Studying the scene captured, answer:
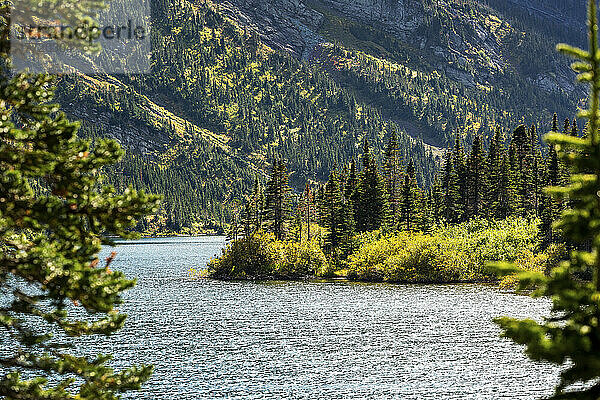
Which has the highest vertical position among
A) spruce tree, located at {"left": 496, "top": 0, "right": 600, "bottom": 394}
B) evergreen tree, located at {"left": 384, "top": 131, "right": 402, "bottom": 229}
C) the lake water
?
evergreen tree, located at {"left": 384, "top": 131, "right": 402, "bottom": 229}

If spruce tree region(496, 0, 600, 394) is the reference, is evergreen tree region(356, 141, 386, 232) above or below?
above

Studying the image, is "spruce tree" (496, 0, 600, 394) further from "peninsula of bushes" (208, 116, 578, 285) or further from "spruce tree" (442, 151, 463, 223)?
"spruce tree" (442, 151, 463, 223)

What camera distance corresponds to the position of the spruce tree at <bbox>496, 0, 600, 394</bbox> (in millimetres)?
9156

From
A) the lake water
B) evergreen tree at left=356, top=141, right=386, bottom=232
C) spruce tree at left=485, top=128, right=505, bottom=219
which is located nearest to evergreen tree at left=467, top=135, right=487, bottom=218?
spruce tree at left=485, top=128, right=505, bottom=219

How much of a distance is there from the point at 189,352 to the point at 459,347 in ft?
82.6

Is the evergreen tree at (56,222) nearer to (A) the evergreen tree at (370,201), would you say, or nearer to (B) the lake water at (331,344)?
(B) the lake water at (331,344)

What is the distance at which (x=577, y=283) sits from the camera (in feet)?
32.7

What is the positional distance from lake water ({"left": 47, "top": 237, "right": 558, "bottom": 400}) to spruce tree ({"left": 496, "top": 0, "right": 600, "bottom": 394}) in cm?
3690

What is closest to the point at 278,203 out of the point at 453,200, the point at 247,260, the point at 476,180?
the point at 247,260

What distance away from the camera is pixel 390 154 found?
151m

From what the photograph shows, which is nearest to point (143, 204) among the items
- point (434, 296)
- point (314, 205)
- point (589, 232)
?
point (589, 232)

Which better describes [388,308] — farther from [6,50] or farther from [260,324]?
[6,50]

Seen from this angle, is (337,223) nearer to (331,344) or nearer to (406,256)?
(406,256)

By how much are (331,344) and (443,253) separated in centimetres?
5349
